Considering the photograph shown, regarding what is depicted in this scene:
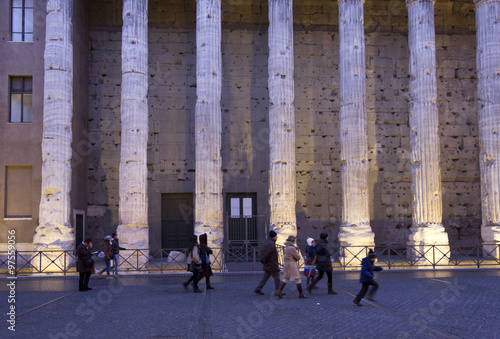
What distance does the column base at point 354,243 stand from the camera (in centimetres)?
1889

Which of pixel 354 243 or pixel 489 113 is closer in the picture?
pixel 354 243

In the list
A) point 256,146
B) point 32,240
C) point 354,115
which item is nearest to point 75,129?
point 32,240

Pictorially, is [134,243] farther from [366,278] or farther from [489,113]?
[489,113]

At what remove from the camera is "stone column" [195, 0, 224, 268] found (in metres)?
19.3

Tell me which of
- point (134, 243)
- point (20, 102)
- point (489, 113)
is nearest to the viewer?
point (134, 243)

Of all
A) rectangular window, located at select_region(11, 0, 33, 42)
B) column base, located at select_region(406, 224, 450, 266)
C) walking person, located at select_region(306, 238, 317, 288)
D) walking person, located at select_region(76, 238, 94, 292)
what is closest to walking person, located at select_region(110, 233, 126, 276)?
walking person, located at select_region(76, 238, 94, 292)

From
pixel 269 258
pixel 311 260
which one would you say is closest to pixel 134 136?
pixel 311 260

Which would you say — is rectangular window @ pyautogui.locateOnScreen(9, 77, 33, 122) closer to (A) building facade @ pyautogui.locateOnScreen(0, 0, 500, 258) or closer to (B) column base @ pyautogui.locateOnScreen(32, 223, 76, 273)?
(A) building facade @ pyautogui.locateOnScreen(0, 0, 500, 258)

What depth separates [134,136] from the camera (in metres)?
19.3

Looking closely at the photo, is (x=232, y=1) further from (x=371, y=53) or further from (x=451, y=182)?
(x=451, y=182)

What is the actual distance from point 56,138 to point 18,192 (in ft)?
9.89

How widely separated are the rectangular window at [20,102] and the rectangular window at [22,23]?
64.5 inches

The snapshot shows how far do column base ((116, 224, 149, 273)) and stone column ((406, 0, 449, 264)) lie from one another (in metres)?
9.18

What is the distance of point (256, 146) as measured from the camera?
2405cm
